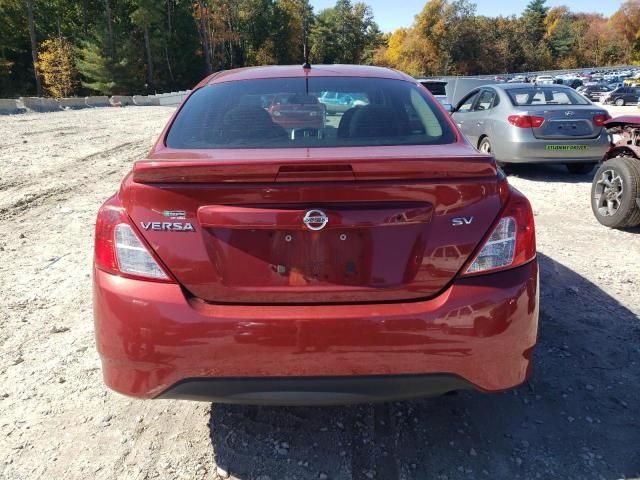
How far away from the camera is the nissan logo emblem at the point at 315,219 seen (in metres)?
1.88

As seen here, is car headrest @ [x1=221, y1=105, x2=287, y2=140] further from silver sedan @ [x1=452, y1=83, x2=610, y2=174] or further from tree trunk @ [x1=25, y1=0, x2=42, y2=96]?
tree trunk @ [x1=25, y1=0, x2=42, y2=96]

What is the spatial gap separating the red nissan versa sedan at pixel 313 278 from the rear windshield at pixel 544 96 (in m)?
7.61

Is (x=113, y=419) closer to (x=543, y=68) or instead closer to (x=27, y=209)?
(x=27, y=209)

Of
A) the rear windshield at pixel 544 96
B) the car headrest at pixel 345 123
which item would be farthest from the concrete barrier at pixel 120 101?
the car headrest at pixel 345 123

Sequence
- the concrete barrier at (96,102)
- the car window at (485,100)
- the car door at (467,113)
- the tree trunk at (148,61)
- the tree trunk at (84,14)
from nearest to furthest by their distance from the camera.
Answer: the car window at (485,100) → the car door at (467,113) → the concrete barrier at (96,102) → the tree trunk at (148,61) → the tree trunk at (84,14)

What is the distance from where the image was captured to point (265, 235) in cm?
192

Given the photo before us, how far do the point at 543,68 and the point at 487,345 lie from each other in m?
105

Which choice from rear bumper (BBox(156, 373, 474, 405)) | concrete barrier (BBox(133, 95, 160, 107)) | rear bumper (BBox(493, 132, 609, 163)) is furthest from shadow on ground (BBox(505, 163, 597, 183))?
concrete barrier (BBox(133, 95, 160, 107))

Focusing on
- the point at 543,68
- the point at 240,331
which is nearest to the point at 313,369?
the point at 240,331

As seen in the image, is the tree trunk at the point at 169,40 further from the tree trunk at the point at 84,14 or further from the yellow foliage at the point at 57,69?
the yellow foliage at the point at 57,69

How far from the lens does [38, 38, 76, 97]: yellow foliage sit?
52562 mm

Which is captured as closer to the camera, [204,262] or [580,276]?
[204,262]

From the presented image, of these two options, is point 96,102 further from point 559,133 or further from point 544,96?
point 559,133

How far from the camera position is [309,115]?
2.73 metres
